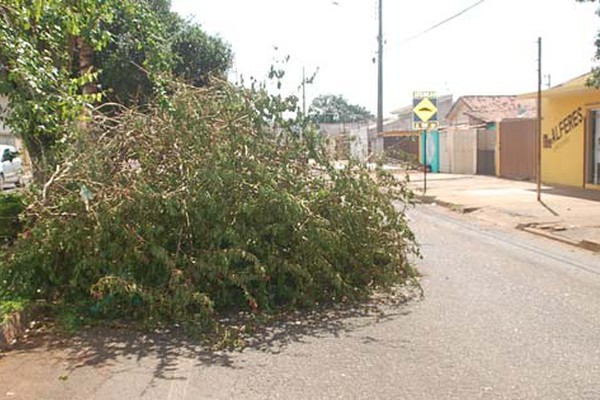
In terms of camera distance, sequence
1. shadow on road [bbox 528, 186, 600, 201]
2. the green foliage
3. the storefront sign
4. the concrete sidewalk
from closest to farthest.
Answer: the concrete sidewalk
shadow on road [bbox 528, 186, 600, 201]
the storefront sign
the green foliage

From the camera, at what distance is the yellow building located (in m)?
18.6

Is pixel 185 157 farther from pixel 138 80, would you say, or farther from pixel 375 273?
pixel 138 80

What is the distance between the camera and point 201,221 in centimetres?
614

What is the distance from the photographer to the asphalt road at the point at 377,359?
4.35m

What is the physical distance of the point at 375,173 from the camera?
23.9ft

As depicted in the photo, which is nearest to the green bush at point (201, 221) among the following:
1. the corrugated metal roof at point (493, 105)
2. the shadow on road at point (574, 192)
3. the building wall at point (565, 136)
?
the shadow on road at point (574, 192)

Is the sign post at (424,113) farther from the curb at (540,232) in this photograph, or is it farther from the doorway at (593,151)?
the doorway at (593,151)

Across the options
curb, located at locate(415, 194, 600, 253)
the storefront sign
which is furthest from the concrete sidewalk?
the storefront sign

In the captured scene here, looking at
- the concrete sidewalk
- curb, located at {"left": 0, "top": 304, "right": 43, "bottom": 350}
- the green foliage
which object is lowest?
the concrete sidewalk

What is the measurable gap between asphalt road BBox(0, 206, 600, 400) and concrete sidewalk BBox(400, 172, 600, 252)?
4739mm

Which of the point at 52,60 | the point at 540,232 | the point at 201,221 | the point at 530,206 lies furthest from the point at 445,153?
the point at 201,221

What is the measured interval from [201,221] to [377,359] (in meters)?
2.18

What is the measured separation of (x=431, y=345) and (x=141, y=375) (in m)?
2.26

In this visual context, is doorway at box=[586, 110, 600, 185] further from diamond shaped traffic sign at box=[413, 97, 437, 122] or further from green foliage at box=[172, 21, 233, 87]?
green foliage at box=[172, 21, 233, 87]
